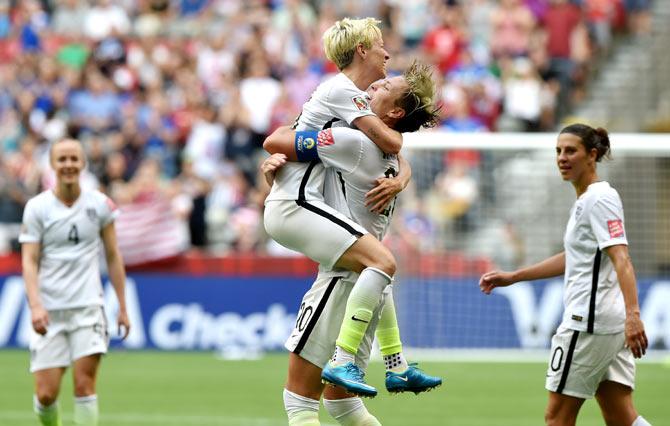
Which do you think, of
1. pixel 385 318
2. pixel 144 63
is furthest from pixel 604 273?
pixel 144 63

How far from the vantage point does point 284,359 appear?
713 inches

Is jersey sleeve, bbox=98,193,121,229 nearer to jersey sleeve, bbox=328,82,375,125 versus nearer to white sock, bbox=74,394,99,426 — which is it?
white sock, bbox=74,394,99,426

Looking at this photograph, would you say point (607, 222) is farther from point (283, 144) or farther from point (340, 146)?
point (283, 144)

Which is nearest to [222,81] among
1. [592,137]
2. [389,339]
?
[592,137]

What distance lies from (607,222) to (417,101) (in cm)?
142

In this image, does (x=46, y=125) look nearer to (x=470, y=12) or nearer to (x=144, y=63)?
(x=144, y=63)

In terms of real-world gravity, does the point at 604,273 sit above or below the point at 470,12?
below

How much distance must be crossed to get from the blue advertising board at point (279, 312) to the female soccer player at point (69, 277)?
7651mm

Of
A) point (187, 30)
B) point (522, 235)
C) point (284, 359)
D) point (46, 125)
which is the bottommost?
point (284, 359)

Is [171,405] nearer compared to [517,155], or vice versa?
[171,405]

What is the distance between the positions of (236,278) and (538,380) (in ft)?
15.7

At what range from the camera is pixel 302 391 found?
7961 mm

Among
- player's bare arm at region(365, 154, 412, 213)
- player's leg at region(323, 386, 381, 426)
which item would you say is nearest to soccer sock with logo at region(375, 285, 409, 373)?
player's leg at region(323, 386, 381, 426)

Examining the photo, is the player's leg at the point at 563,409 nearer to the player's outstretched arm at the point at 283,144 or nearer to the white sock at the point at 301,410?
the white sock at the point at 301,410
